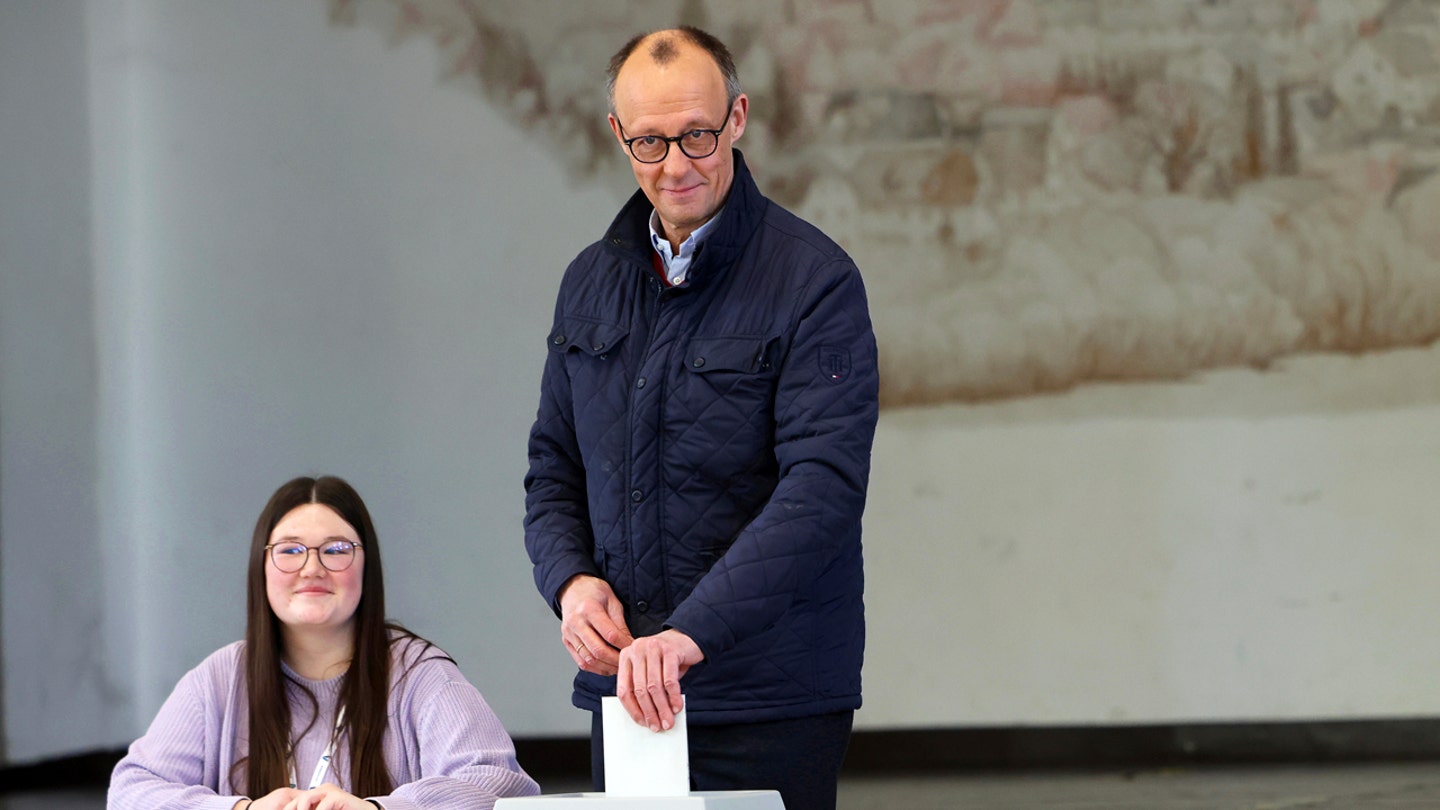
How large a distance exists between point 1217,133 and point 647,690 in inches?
179

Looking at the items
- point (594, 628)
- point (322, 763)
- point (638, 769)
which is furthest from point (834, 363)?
point (322, 763)

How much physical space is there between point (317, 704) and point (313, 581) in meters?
0.18

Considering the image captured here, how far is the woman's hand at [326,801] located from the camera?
74.8 inches

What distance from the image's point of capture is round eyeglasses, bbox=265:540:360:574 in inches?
86.1

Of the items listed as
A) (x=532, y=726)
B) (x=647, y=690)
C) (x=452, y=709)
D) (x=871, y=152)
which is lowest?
(x=532, y=726)

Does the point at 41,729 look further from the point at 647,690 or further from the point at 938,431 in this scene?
the point at 647,690

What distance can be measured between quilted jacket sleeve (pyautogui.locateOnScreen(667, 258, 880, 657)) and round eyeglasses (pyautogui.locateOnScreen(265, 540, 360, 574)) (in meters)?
0.74

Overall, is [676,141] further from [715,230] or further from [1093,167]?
[1093,167]

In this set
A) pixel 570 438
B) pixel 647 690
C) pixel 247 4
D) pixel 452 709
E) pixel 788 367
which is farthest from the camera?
pixel 247 4

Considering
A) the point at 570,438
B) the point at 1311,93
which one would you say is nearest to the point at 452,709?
the point at 570,438

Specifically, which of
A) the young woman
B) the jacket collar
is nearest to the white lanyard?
the young woman

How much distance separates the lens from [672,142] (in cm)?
169

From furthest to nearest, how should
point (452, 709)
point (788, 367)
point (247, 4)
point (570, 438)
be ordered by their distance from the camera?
point (247, 4), point (452, 709), point (570, 438), point (788, 367)

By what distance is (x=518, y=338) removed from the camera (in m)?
5.55
